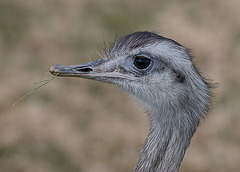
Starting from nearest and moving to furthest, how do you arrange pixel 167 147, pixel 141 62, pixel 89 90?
pixel 167 147 < pixel 141 62 < pixel 89 90

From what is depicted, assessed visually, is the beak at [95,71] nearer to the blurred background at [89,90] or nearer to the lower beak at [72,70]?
the lower beak at [72,70]

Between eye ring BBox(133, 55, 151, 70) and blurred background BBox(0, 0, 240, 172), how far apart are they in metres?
1.44

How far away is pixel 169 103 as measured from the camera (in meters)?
2.97

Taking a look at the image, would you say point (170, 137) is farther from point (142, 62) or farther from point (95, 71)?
point (95, 71)

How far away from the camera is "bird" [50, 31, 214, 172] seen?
2941 mm

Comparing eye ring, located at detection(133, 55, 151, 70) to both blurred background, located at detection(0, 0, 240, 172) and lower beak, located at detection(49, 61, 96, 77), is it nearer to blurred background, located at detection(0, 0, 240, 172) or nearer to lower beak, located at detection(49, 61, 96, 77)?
lower beak, located at detection(49, 61, 96, 77)

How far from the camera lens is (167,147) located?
294 cm

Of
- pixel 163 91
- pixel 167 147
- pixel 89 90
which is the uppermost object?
pixel 89 90

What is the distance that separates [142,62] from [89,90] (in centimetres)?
282

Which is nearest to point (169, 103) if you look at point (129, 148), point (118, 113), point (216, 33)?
point (129, 148)

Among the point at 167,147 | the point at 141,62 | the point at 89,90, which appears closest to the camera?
the point at 167,147

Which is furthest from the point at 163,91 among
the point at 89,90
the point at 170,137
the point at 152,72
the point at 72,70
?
the point at 89,90

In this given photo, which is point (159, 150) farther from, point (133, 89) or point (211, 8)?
point (211, 8)

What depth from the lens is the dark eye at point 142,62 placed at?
119 inches
